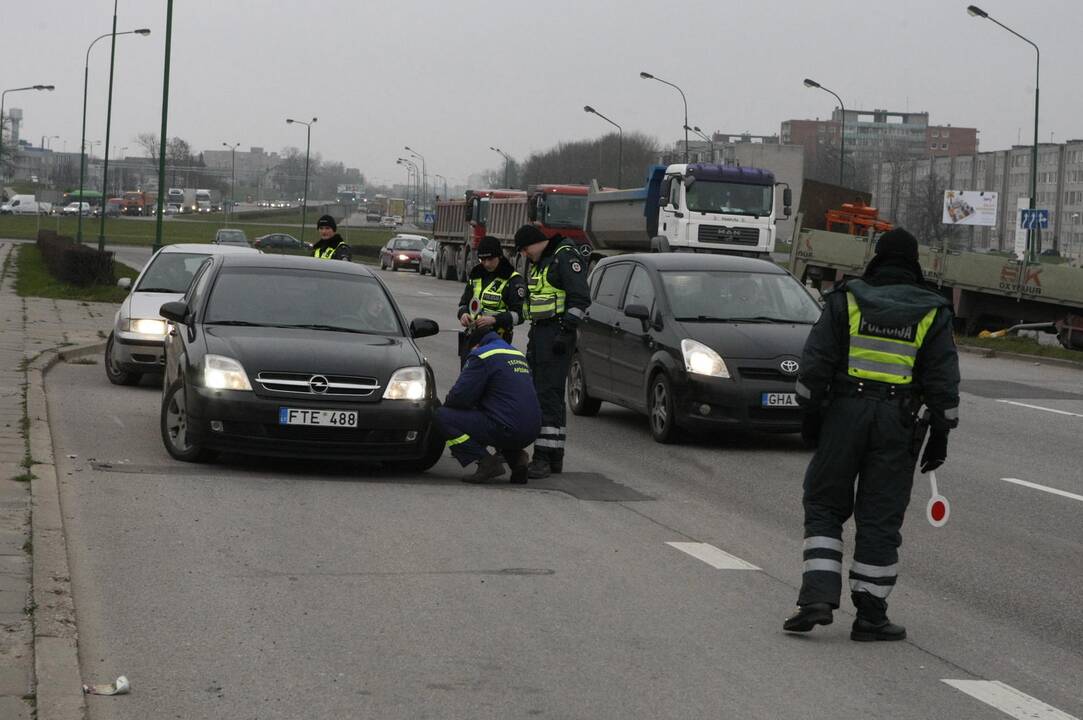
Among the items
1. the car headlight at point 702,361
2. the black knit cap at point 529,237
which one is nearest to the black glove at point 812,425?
the black knit cap at point 529,237

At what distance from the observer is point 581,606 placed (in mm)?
6883

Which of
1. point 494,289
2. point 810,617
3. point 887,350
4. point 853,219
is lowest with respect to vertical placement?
point 810,617

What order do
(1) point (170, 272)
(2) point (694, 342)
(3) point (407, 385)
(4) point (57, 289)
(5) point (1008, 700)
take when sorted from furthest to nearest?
1. (4) point (57, 289)
2. (1) point (170, 272)
3. (2) point (694, 342)
4. (3) point (407, 385)
5. (5) point (1008, 700)

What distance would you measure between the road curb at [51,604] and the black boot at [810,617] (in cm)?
278

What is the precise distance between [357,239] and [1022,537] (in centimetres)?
10488

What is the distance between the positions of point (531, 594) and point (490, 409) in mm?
3549

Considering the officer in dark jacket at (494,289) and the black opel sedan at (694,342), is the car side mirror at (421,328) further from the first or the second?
the black opel sedan at (694,342)

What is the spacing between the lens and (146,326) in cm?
1588

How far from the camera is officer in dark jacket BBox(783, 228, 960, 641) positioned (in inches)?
255

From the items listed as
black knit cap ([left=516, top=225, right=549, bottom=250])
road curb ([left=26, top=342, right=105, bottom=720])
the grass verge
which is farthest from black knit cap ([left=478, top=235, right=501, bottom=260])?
the grass verge

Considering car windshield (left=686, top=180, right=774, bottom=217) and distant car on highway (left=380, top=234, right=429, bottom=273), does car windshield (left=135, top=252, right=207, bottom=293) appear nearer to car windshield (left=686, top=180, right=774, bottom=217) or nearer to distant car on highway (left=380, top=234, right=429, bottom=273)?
car windshield (left=686, top=180, right=774, bottom=217)

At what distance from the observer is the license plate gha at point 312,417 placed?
400 inches

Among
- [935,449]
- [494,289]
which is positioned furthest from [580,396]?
[935,449]

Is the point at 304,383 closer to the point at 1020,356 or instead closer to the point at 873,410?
the point at 873,410
